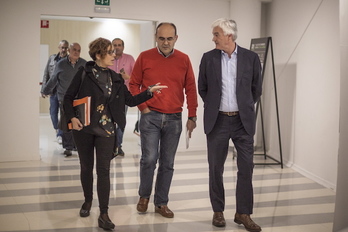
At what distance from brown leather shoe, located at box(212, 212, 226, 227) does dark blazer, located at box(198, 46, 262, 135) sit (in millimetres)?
716

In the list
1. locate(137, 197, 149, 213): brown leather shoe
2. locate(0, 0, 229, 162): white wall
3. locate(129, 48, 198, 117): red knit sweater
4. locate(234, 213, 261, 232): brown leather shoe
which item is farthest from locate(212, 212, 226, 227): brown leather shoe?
locate(0, 0, 229, 162): white wall

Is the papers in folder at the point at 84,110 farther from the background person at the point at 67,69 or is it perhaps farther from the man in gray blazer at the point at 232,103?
the background person at the point at 67,69

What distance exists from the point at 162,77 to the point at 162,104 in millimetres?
234

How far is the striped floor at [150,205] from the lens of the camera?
4.30 meters

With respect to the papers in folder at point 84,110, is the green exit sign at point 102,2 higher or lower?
higher

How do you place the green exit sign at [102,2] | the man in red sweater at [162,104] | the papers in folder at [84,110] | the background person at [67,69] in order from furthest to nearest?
1. the green exit sign at [102,2]
2. the background person at [67,69]
3. the man in red sweater at [162,104]
4. the papers in folder at [84,110]

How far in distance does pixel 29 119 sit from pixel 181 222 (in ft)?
11.9

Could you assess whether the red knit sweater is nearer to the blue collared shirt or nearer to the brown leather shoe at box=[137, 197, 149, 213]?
the blue collared shirt

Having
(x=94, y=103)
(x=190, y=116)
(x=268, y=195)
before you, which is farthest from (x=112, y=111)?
(x=268, y=195)

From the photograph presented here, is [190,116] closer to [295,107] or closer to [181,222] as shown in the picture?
[181,222]

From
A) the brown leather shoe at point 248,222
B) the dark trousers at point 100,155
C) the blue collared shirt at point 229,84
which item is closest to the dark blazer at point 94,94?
the dark trousers at point 100,155

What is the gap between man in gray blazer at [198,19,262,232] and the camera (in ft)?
13.5

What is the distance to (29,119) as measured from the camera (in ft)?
23.7

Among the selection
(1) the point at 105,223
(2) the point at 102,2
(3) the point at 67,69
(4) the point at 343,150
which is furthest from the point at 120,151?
(4) the point at 343,150
